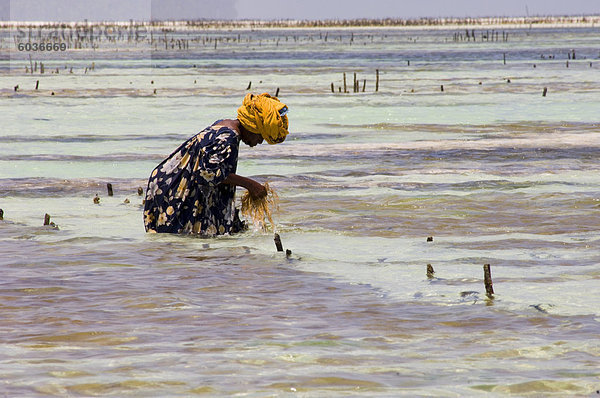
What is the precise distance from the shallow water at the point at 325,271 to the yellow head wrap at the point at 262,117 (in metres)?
0.92

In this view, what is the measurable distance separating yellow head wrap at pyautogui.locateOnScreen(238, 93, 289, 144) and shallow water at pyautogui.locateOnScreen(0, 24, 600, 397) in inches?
36.3

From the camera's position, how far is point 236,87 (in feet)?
91.8

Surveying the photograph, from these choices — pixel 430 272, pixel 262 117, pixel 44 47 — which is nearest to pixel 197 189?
pixel 262 117

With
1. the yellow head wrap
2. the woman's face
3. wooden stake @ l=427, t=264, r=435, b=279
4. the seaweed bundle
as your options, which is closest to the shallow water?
wooden stake @ l=427, t=264, r=435, b=279

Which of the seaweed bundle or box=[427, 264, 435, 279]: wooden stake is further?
the seaweed bundle

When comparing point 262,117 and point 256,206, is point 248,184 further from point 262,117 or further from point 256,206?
point 262,117

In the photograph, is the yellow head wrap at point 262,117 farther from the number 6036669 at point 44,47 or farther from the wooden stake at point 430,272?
the number 6036669 at point 44,47

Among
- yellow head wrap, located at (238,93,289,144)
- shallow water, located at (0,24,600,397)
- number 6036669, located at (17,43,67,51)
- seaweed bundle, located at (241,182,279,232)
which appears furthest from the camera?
number 6036669, located at (17,43,67,51)

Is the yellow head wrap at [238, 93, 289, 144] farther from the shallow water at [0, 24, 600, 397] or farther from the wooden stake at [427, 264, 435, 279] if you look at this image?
the wooden stake at [427, 264, 435, 279]

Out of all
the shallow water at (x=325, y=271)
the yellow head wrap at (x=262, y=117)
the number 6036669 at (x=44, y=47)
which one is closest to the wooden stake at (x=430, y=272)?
the shallow water at (x=325, y=271)

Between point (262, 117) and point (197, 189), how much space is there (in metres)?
0.76

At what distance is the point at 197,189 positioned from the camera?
8156 millimetres

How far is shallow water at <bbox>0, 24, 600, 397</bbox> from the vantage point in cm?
518

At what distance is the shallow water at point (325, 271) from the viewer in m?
5.18
